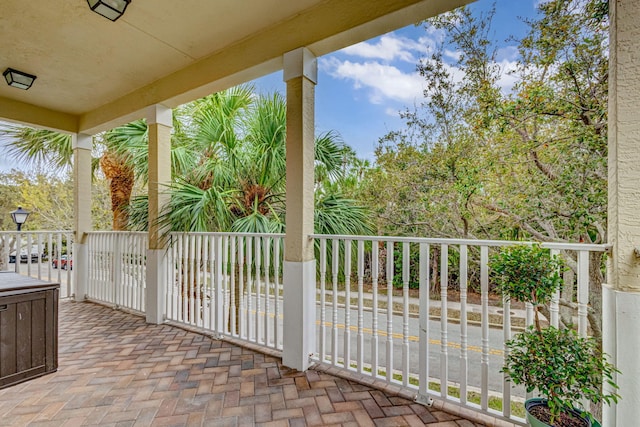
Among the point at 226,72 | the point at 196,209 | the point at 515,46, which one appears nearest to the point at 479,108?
the point at 515,46

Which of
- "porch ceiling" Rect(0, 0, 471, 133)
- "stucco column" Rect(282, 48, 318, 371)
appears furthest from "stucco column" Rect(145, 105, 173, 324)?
"stucco column" Rect(282, 48, 318, 371)

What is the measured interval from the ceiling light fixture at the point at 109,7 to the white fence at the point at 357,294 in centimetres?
203

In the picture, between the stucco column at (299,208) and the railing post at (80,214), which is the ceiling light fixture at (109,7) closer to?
the stucco column at (299,208)

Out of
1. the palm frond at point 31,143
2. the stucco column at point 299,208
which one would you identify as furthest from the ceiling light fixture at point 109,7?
the palm frond at point 31,143

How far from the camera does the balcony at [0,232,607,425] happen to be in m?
1.93

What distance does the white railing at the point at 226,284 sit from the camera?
2.84 m

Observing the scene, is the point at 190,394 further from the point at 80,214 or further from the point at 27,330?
the point at 80,214

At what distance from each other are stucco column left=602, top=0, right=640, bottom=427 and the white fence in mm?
121

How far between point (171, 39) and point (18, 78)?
2.04m

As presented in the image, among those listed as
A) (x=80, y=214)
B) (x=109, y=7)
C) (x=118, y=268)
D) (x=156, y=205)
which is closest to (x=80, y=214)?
(x=80, y=214)

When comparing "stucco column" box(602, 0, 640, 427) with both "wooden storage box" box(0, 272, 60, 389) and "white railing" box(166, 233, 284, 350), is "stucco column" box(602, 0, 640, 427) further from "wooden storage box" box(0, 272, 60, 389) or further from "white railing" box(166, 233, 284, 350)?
"wooden storage box" box(0, 272, 60, 389)

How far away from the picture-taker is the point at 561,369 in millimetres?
1359

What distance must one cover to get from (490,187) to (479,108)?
3.18ft

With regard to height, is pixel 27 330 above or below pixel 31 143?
below
